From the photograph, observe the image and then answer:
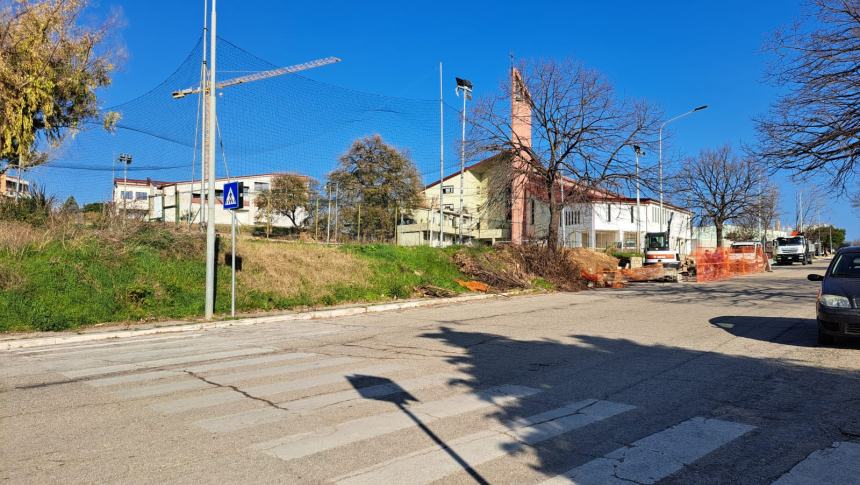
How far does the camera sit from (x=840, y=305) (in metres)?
8.52

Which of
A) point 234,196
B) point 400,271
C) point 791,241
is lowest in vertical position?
point 400,271

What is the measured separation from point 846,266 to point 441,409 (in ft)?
26.5

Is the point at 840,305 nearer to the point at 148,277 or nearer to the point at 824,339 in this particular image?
the point at 824,339

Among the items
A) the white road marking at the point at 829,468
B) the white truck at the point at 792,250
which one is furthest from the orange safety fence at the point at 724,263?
the white road marking at the point at 829,468

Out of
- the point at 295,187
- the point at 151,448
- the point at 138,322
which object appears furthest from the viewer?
the point at 295,187

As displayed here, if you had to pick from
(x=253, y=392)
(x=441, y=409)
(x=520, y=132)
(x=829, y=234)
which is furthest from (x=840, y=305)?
(x=829, y=234)

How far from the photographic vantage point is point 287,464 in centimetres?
431

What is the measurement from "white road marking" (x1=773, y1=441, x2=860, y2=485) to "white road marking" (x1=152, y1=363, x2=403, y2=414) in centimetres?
483

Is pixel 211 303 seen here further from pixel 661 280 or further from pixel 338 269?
pixel 661 280

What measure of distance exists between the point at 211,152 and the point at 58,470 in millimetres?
11701

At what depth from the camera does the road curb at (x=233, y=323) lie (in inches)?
422

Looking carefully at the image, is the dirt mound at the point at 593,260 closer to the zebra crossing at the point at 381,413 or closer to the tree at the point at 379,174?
the tree at the point at 379,174

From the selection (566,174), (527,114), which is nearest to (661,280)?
(566,174)

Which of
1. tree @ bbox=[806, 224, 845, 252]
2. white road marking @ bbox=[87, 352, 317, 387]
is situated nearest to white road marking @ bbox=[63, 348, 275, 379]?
white road marking @ bbox=[87, 352, 317, 387]
